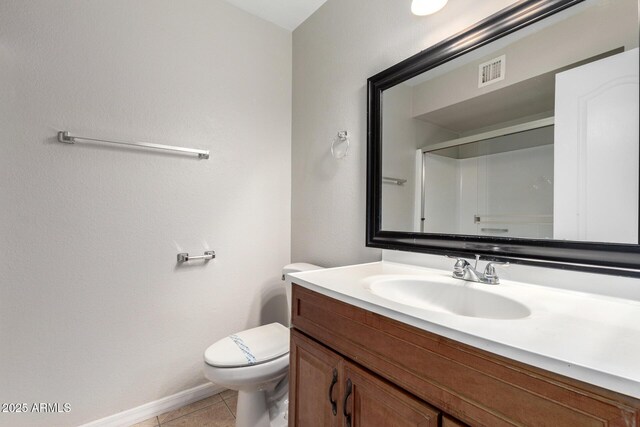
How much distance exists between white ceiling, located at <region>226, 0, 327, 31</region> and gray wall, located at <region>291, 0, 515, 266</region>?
0.05 m

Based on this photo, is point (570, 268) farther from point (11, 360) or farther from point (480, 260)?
Result: point (11, 360)

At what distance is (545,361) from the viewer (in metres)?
0.46

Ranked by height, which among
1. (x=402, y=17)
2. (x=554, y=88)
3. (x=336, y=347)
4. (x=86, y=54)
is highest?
(x=402, y=17)

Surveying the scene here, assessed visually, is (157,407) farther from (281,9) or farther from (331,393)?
(281,9)

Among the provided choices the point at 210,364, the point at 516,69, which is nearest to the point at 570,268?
the point at 516,69

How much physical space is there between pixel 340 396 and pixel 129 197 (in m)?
1.33

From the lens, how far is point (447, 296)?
0.95 meters

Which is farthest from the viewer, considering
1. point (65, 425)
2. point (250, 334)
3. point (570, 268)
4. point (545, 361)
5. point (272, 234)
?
point (272, 234)

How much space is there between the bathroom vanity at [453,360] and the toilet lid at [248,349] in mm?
277

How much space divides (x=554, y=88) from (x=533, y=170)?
24 centimetres

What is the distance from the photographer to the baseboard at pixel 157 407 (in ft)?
4.53

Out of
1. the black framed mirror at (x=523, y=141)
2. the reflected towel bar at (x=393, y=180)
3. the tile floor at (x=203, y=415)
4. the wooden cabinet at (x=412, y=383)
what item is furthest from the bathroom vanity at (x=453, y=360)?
the tile floor at (x=203, y=415)

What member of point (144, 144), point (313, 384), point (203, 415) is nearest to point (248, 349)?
point (313, 384)

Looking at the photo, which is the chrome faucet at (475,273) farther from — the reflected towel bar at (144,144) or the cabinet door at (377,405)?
the reflected towel bar at (144,144)
